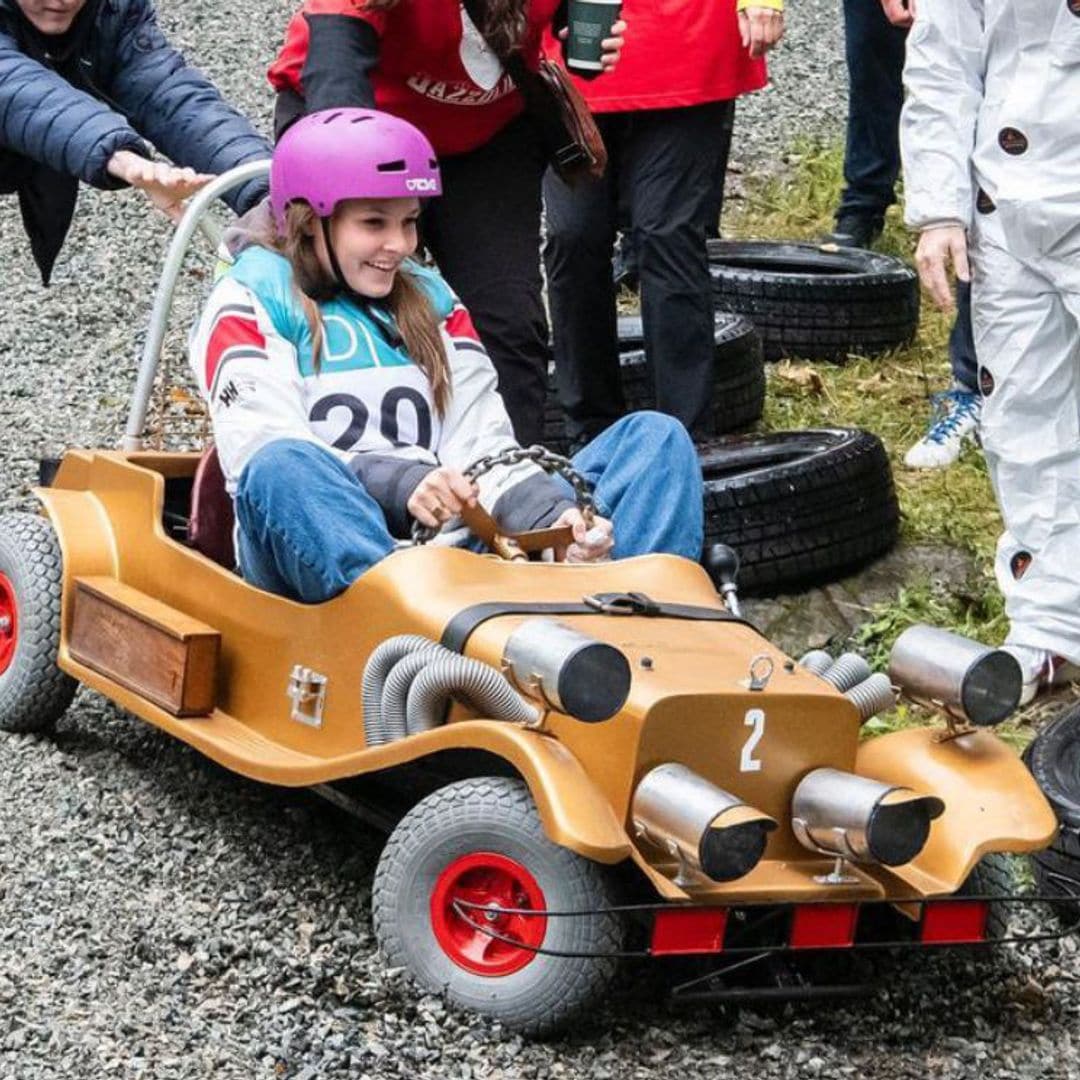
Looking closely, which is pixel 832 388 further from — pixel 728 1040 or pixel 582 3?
pixel 728 1040

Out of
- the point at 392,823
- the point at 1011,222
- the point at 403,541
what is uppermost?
the point at 1011,222

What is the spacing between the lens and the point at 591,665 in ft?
11.1

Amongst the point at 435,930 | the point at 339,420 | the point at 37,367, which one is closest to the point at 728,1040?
the point at 435,930

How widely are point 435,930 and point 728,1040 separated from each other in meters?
0.48

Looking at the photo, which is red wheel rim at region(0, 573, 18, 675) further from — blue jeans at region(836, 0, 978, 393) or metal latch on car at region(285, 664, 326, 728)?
blue jeans at region(836, 0, 978, 393)

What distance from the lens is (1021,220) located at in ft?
15.8

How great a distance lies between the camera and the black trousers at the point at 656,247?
579 centimetres

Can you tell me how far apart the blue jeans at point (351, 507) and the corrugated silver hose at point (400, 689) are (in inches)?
10.1

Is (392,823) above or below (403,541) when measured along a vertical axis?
below

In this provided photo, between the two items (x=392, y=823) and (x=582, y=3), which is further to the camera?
(x=582, y=3)

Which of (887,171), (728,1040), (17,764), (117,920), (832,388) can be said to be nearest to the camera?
(728,1040)

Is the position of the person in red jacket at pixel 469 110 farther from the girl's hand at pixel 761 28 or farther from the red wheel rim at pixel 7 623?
the red wheel rim at pixel 7 623

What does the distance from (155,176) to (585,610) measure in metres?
1.50

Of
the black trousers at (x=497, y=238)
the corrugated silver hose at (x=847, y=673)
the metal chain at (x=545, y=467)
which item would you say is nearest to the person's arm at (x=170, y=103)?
the black trousers at (x=497, y=238)
